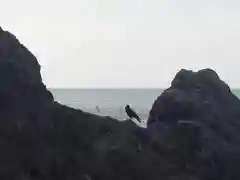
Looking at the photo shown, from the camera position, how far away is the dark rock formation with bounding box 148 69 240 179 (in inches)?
546

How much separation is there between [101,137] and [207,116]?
3.02 metres

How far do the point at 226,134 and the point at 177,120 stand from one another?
151cm

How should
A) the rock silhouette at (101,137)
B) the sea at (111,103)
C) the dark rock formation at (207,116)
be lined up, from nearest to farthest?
the rock silhouette at (101,137), the dark rock formation at (207,116), the sea at (111,103)

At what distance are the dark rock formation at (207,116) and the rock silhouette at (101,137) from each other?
0.03 metres

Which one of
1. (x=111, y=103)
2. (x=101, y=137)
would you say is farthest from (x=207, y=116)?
(x=111, y=103)

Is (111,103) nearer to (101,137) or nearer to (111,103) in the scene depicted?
(111,103)

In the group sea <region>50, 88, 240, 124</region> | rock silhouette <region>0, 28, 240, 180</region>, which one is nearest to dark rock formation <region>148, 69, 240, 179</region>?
rock silhouette <region>0, 28, 240, 180</region>

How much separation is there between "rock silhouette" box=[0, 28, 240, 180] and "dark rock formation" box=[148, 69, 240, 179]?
1.0 inches

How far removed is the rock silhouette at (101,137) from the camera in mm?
11961

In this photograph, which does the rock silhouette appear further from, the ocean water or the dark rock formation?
the ocean water

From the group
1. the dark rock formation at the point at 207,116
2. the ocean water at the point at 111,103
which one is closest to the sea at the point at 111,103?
the ocean water at the point at 111,103

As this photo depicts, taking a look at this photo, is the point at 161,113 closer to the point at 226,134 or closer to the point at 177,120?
the point at 177,120

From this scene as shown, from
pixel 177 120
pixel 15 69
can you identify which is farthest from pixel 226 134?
pixel 15 69

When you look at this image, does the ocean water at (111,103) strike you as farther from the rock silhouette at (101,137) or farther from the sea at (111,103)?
the rock silhouette at (101,137)
